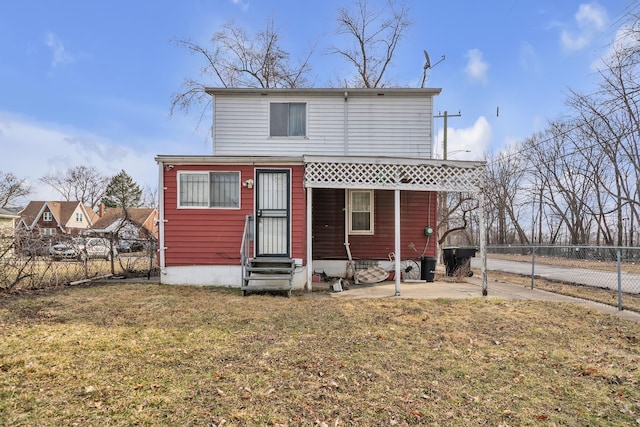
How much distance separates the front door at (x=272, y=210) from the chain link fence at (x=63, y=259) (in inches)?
168

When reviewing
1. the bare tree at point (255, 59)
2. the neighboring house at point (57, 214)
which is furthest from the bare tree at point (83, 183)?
the bare tree at point (255, 59)

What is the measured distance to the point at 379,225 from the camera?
10648 mm

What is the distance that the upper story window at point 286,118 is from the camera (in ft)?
36.0

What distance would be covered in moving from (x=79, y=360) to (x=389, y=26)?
894 inches

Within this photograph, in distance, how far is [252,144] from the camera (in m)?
10.9

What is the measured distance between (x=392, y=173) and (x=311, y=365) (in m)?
5.74

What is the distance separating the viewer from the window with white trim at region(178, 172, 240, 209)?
347 inches

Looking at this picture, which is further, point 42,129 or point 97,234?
point 42,129

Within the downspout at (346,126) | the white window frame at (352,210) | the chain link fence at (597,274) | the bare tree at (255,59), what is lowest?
the chain link fence at (597,274)

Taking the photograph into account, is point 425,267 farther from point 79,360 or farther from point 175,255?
point 79,360

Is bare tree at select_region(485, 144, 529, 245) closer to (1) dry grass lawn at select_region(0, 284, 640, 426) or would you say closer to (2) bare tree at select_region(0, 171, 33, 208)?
(1) dry grass lawn at select_region(0, 284, 640, 426)

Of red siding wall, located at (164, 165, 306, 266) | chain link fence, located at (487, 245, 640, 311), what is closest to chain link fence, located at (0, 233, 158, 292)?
red siding wall, located at (164, 165, 306, 266)

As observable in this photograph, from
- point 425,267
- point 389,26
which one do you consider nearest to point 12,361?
point 425,267

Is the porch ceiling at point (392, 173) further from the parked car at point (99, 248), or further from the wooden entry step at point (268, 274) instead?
the parked car at point (99, 248)
